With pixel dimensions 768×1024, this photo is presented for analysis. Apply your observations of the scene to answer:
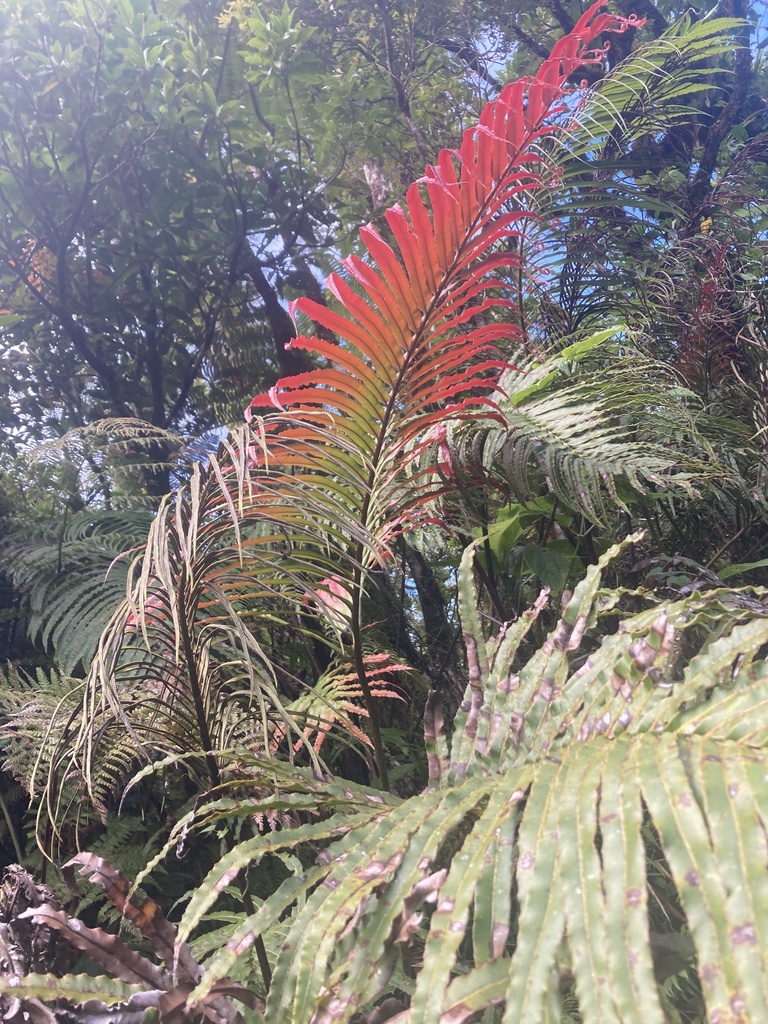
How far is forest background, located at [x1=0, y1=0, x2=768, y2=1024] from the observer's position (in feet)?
1.71

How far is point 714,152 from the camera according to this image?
10.3ft

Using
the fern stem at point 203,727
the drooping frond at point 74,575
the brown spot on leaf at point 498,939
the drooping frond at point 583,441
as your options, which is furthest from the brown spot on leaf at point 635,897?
the drooping frond at point 74,575

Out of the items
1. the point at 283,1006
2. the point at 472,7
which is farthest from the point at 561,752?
the point at 472,7

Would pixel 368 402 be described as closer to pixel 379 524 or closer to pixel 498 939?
pixel 379 524

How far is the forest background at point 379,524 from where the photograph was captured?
20.6 inches

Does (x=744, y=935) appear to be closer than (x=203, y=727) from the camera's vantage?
Yes

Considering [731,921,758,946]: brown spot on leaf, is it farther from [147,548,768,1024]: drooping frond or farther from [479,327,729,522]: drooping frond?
[479,327,729,522]: drooping frond

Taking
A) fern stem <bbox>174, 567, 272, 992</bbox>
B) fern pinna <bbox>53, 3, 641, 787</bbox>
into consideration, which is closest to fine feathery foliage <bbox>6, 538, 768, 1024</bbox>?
fern stem <bbox>174, 567, 272, 992</bbox>

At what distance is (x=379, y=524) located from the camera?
3.67 feet

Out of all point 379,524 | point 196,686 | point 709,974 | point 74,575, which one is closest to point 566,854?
point 709,974

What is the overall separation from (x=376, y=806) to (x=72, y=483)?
7.29ft

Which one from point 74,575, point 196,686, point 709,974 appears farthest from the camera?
point 74,575

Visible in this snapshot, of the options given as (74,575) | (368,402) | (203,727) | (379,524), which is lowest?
(203,727)

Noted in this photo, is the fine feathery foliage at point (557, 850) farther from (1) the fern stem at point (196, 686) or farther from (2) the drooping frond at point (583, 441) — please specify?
(2) the drooping frond at point (583, 441)
